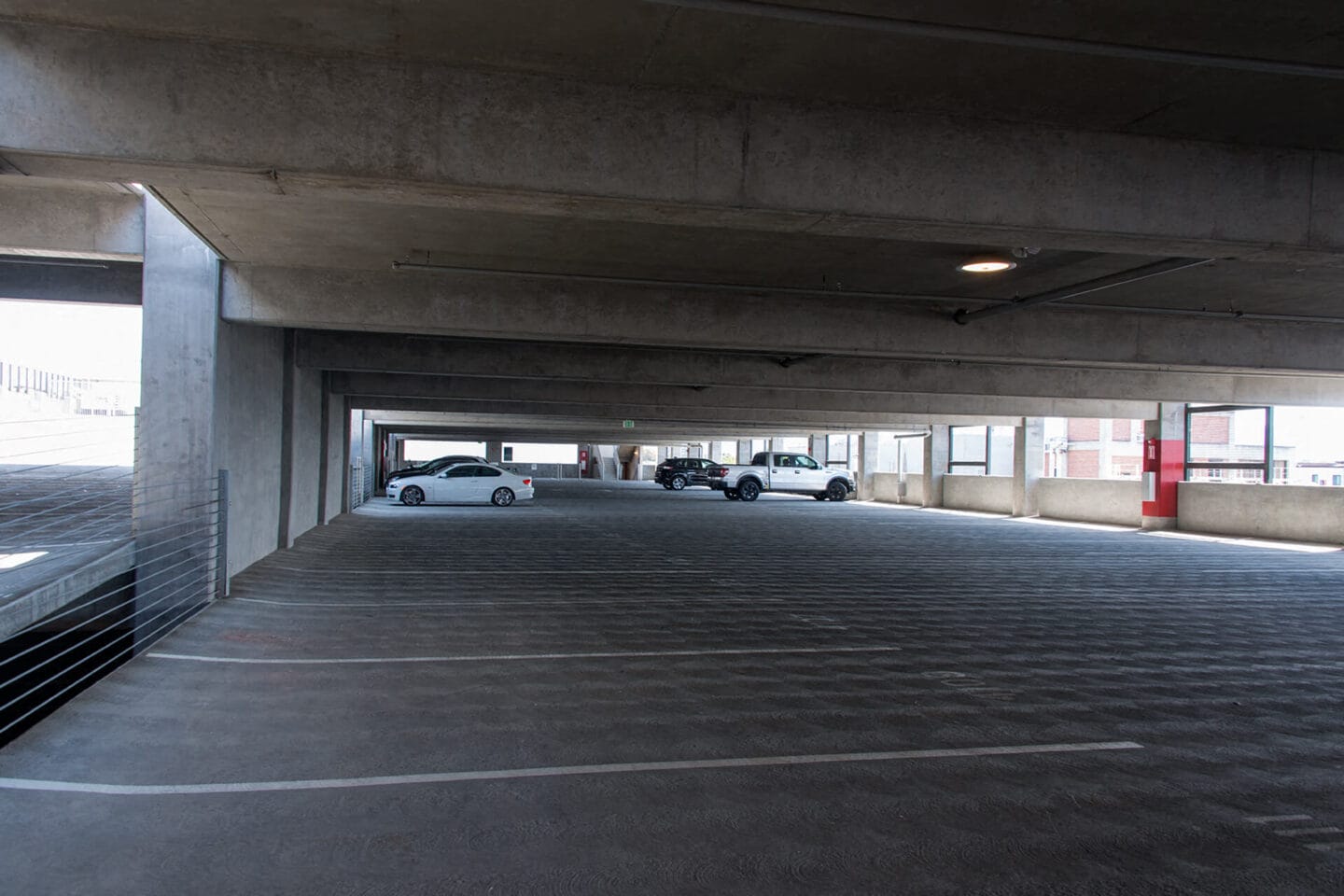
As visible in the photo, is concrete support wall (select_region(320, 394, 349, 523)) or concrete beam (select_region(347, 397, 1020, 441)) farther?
concrete beam (select_region(347, 397, 1020, 441))


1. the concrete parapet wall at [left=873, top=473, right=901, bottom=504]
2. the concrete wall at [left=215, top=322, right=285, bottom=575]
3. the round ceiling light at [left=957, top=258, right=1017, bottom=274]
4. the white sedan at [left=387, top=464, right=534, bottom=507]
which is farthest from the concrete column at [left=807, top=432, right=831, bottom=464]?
the round ceiling light at [left=957, top=258, right=1017, bottom=274]

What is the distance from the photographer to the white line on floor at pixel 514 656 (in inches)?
310

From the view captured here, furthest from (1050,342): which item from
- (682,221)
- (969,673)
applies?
(682,221)

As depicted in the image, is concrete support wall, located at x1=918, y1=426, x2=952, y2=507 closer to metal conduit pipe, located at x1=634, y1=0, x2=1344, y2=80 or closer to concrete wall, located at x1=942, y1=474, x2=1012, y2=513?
concrete wall, located at x1=942, y1=474, x2=1012, y2=513

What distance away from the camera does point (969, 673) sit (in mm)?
7688

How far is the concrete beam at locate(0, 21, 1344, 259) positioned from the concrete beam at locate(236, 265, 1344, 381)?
519cm

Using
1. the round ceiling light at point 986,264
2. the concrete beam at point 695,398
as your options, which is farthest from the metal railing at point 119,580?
Answer: the concrete beam at point 695,398

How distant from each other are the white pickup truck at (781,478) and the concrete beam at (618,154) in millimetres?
31466

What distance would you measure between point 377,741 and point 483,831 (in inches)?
65.2

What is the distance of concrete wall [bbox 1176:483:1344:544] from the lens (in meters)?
21.3

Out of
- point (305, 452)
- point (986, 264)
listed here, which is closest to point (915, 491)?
point (305, 452)

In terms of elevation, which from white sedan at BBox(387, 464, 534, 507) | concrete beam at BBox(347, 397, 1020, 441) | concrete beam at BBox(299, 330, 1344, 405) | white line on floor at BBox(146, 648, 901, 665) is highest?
concrete beam at BBox(299, 330, 1344, 405)

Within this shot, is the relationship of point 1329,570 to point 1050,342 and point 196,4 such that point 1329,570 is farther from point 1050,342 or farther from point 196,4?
point 196,4

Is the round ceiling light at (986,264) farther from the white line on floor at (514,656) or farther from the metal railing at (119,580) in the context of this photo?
the metal railing at (119,580)
